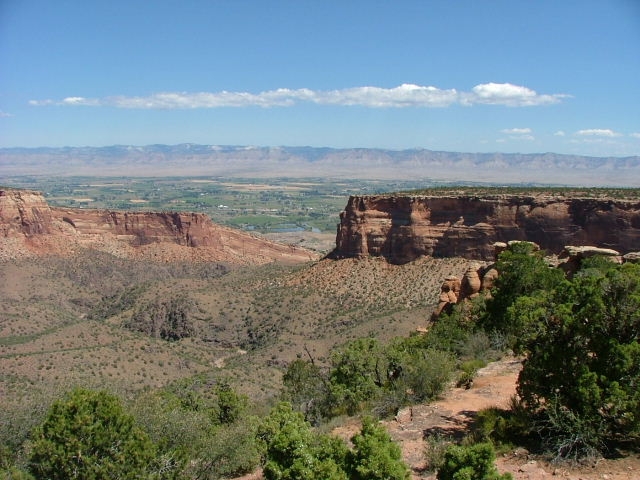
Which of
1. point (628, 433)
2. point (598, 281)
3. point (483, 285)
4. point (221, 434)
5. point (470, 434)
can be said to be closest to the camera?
point (628, 433)

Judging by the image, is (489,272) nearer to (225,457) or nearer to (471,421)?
(471,421)

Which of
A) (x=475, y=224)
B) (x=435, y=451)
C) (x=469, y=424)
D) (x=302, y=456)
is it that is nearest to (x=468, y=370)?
(x=469, y=424)

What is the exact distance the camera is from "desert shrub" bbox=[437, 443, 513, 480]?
11688 millimetres

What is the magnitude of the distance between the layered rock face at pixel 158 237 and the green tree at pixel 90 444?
74.3 m

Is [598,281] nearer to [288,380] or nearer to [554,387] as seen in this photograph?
[554,387]

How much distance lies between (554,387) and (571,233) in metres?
41.4

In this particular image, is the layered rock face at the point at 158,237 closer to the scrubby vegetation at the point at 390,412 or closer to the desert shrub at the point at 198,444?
the scrubby vegetation at the point at 390,412

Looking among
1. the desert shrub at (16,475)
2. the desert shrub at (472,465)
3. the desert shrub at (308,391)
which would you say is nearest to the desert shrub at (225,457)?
the desert shrub at (308,391)

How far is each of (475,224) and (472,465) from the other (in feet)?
151

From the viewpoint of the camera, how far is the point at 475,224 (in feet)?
184

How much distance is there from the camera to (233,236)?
3826 inches

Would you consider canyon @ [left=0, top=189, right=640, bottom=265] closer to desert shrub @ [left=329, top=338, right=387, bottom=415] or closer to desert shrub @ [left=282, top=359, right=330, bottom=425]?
desert shrub @ [left=329, top=338, right=387, bottom=415]

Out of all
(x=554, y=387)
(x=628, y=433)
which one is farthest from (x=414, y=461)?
(x=628, y=433)

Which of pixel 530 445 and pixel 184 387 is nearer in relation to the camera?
pixel 530 445
